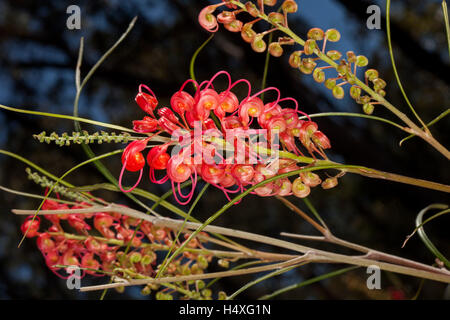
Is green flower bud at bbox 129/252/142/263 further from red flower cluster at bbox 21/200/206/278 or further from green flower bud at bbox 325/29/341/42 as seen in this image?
green flower bud at bbox 325/29/341/42

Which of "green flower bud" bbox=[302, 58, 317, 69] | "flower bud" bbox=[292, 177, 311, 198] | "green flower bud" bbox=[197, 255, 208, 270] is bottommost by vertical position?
"green flower bud" bbox=[197, 255, 208, 270]

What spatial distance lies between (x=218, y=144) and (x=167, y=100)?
86 centimetres

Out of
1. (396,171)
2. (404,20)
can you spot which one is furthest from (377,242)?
(404,20)

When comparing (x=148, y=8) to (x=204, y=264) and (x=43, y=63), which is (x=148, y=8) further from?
(x=204, y=264)

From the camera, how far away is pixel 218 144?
6.1 inches

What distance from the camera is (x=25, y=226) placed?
0.80 ft

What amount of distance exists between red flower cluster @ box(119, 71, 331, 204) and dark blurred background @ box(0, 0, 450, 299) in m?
0.60

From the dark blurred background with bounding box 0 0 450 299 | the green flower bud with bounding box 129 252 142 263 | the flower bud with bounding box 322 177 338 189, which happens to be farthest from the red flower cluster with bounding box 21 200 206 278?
the dark blurred background with bounding box 0 0 450 299

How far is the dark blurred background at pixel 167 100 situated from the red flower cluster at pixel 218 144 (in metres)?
0.60

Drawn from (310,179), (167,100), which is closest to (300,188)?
(310,179)

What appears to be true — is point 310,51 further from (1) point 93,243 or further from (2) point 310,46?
(1) point 93,243

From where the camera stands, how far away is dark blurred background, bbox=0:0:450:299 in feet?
2.91

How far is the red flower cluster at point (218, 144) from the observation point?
16 centimetres

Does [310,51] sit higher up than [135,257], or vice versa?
[310,51]
